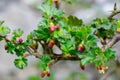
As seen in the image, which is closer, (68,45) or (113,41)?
(68,45)

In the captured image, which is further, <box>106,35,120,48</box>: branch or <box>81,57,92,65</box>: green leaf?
Result: <box>106,35,120,48</box>: branch

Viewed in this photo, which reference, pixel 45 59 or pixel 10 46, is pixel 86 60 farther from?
pixel 10 46

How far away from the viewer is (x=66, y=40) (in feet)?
3.70

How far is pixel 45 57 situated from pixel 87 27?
15cm

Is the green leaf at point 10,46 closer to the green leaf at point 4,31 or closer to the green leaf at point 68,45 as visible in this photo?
the green leaf at point 4,31

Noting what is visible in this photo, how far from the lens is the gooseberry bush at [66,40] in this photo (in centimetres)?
111

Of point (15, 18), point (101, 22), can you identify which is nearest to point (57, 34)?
point (101, 22)

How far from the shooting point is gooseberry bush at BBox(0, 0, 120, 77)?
43.8 inches

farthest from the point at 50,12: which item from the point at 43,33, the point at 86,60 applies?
the point at 86,60

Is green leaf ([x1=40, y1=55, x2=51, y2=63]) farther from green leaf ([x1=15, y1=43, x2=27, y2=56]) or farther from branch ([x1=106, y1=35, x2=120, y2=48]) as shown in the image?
branch ([x1=106, y1=35, x2=120, y2=48])

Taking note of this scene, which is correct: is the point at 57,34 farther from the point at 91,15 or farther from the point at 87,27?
the point at 91,15

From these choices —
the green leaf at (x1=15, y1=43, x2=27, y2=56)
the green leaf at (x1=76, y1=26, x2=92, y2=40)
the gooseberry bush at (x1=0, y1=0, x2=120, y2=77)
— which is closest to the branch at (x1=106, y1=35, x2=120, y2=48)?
the gooseberry bush at (x1=0, y1=0, x2=120, y2=77)

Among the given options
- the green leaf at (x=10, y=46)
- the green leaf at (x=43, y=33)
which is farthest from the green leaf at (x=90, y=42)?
the green leaf at (x=10, y=46)

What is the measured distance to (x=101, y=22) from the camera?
1.27m
